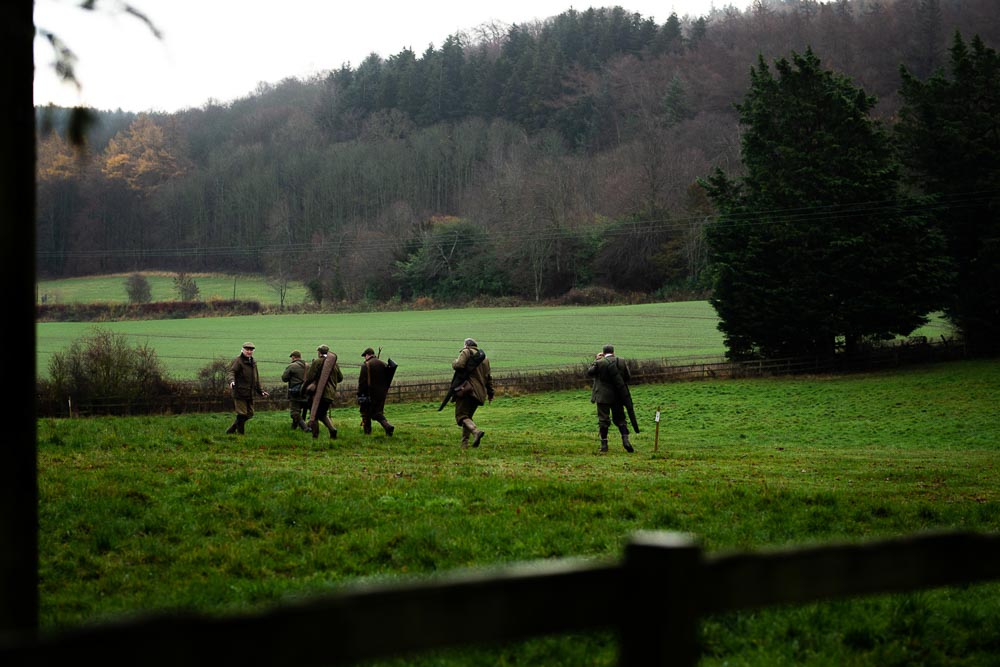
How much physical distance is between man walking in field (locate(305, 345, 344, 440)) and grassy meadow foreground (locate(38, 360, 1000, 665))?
0.65 metres

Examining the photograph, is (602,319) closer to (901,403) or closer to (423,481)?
(901,403)

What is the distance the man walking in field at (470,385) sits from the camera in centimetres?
1962

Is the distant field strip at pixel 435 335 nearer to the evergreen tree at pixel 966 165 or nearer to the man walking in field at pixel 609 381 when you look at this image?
the evergreen tree at pixel 966 165

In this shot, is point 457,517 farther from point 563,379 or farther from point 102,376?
point 563,379

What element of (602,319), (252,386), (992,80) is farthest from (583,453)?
(602,319)

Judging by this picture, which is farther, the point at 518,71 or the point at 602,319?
the point at 518,71

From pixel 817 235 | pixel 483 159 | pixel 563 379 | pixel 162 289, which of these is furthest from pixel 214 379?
pixel 483 159

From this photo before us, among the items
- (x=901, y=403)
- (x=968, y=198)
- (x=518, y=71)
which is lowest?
(x=901, y=403)

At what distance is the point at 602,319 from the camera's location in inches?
2798

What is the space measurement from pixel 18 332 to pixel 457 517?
21.6 ft

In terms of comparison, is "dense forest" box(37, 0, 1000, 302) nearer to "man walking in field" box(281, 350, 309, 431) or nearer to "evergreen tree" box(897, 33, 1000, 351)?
"evergreen tree" box(897, 33, 1000, 351)

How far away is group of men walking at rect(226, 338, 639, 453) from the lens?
19094 mm

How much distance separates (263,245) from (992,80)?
9884 centimetres

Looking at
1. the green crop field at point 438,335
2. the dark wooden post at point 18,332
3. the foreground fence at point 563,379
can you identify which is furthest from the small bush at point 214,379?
the dark wooden post at point 18,332
